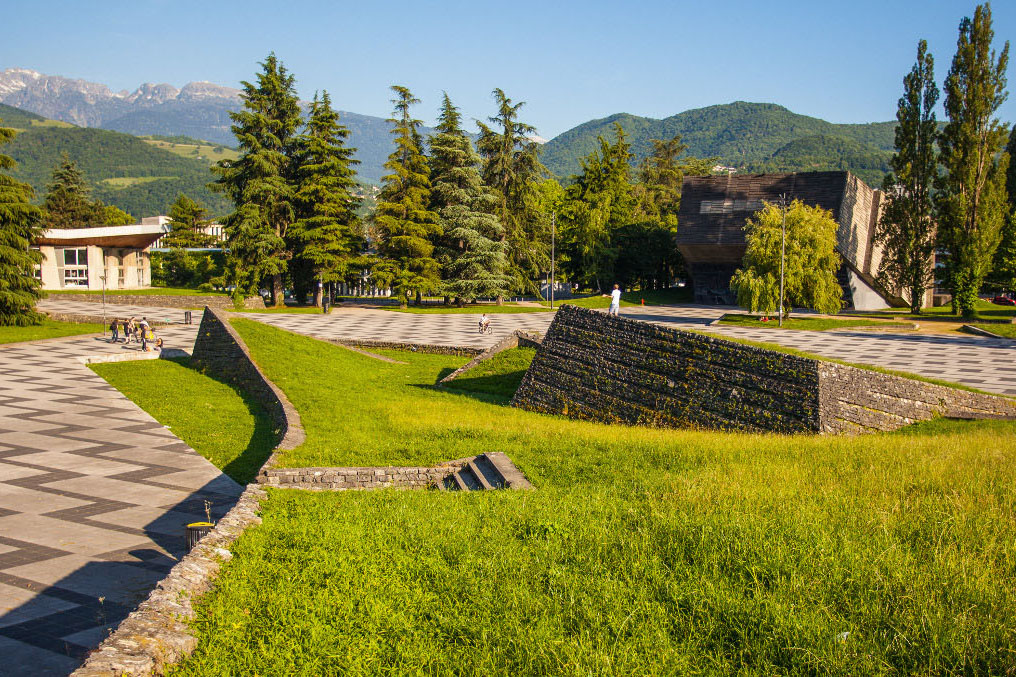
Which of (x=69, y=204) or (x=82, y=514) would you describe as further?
(x=69, y=204)

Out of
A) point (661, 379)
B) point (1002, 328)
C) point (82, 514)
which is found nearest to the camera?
point (82, 514)

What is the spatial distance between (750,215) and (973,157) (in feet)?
53.3

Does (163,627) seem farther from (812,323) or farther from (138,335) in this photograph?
(812,323)

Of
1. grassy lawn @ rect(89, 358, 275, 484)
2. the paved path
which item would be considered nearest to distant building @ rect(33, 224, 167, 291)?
grassy lawn @ rect(89, 358, 275, 484)

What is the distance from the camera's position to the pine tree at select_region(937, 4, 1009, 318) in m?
41.4

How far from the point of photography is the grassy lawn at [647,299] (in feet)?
192

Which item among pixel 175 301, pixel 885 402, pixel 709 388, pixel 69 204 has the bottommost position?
pixel 885 402

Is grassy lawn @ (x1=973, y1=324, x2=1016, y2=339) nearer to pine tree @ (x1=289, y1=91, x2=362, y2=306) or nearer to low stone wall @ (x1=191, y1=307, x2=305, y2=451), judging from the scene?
low stone wall @ (x1=191, y1=307, x2=305, y2=451)

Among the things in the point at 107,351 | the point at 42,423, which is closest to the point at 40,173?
the point at 107,351

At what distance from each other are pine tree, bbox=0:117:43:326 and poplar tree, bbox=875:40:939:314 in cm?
5151

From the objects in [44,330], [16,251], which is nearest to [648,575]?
[44,330]

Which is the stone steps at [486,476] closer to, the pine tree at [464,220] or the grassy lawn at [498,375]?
the grassy lawn at [498,375]

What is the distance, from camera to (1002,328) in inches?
1447

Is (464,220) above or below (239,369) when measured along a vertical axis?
above
